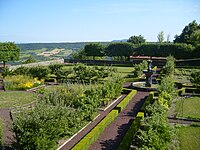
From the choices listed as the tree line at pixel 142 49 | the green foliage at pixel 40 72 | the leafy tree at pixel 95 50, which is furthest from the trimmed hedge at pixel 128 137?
the leafy tree at pixel 95 50

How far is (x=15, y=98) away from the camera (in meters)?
19.6

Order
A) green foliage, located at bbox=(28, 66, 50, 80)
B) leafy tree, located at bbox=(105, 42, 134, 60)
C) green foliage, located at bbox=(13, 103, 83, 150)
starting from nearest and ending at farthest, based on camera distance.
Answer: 1. green foliage, located at bbox=(13, 103, 83, 150)
2. green foliage, located at bbox=(28, 66, 50, 80)
3. leafy tree, located at bbox=(105, 42, 134, 60)

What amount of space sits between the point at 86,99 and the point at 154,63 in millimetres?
32203

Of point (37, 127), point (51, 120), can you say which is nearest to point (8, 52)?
point (51, 120)

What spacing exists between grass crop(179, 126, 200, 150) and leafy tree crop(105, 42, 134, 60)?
41166 millimetres

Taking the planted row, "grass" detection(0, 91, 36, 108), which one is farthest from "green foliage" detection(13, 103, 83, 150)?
"grass" detection(0, 91, 36, 108)

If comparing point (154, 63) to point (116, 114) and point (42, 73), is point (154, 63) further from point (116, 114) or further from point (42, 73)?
point (116, 114)

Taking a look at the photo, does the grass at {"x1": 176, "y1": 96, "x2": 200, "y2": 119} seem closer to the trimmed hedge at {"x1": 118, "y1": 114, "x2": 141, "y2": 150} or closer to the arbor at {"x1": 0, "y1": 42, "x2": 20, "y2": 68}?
the trimmed hedge at {"x1": 118, "y1": 114, "x2": 141, "y2": 150}

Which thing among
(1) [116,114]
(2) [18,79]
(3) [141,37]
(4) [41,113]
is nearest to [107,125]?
(1) [116,114]

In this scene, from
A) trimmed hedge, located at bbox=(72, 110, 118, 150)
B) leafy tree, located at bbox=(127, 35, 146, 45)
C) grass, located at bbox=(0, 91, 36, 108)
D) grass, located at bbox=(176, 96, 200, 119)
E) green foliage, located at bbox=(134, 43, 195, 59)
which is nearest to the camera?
trimmed hedge, located at bbox=(72, 110, 118, 150)

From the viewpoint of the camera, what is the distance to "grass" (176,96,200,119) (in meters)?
14.9

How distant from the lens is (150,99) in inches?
683

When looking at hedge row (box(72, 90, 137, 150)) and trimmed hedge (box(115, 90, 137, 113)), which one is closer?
hedge row (box(72, 90, 137, 150))

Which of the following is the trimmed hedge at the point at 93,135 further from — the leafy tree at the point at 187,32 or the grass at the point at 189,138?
the leafy tree at the point at 187,32
